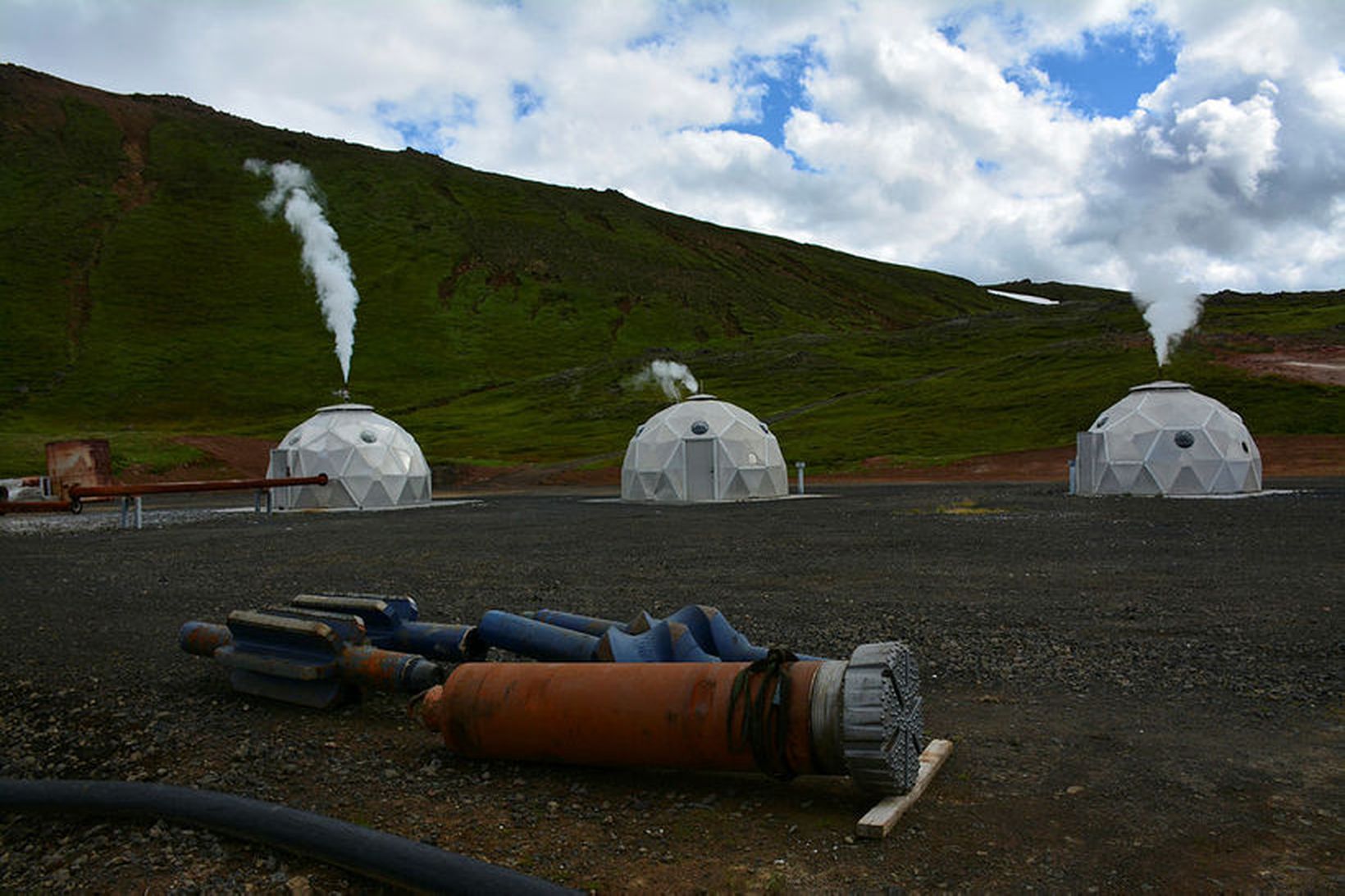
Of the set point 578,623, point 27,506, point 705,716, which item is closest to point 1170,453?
point 578,623

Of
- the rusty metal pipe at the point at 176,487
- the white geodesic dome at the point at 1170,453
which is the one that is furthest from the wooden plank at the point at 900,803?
the white geodesic dome at the point at 1170,453

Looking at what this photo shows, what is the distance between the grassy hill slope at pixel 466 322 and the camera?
209ft

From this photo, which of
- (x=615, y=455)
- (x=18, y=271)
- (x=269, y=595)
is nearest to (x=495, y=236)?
(x=18, y=271)

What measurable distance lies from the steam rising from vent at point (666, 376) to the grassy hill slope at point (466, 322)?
1.91 m

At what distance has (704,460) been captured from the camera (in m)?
32.7

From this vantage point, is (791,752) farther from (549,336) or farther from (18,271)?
(18,271)

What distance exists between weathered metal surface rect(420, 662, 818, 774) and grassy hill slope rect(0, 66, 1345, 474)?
45.2 metres

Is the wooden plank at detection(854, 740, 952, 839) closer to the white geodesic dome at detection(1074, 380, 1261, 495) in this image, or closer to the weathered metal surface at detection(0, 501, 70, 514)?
the weathered metal surface at detection(0, 501, 70, 514)

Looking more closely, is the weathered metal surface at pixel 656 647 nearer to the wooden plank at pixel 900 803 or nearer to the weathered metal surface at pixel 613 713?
the weathered metal surface at pixel 613 713

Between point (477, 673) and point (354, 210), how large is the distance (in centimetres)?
15024

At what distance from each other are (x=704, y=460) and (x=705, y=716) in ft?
91.7

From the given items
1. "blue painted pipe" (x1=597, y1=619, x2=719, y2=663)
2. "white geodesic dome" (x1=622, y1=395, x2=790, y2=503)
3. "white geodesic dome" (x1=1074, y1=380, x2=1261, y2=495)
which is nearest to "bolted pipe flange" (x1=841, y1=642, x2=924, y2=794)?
"blue painted pipe" (x1=597, y1=619, x2=719, y2=663)

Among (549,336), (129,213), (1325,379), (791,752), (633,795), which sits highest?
(129,213)

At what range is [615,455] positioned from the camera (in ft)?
186
